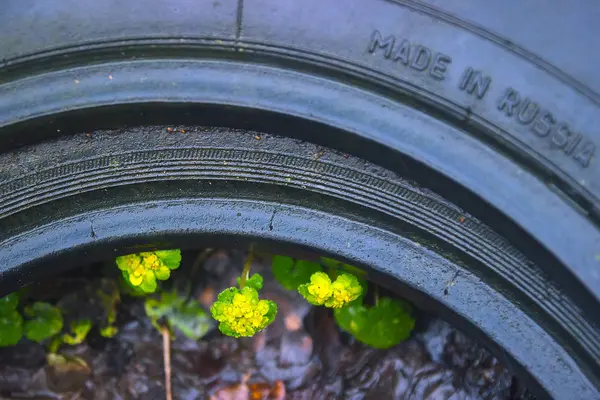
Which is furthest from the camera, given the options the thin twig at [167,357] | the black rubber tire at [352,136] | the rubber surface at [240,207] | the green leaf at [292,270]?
the thin twig at [167,357]

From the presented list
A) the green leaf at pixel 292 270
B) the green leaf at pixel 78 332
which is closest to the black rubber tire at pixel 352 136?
the green leaf at pixel 292 270

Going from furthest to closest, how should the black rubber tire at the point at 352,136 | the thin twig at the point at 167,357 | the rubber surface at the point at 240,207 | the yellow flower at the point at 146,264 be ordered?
the thin twig at the point at 167,357 → the yellow flower at the point at 146,264 → the rubber surface at the point at 240,207 → the black rubber tire at the point at 352,136

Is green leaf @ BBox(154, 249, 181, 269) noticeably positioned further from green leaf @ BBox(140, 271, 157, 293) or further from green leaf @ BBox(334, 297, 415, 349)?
green leaf @ BBox(334, 297, 415, 349)

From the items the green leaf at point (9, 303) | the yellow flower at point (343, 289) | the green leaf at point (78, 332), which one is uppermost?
the green leaf at point (9, 303)

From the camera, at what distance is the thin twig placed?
1.64 meters

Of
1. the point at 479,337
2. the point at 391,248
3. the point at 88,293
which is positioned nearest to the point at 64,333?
the point at 88,293

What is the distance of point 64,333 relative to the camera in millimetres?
1646

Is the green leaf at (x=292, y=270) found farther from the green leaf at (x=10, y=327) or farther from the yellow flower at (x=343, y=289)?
the green leaf at (x=10, y=327)

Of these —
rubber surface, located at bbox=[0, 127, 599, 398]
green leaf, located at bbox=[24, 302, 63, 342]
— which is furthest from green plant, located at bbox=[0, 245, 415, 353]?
rubber surface, located at bbox=[0, 127, 599, 398]

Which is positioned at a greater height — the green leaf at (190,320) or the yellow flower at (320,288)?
the green leaf at (190,320)

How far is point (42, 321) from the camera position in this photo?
63.0 inches

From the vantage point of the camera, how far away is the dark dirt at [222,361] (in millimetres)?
1602

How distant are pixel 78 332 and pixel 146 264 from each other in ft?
1.42

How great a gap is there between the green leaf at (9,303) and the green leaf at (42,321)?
0.05 m
